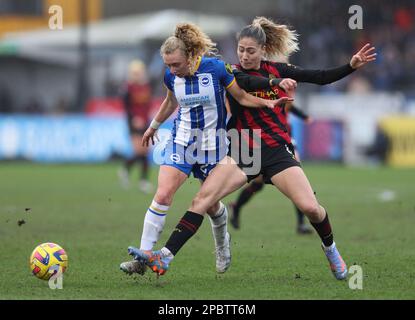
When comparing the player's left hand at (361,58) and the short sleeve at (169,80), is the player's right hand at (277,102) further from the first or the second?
the short sleeve at (169,80)

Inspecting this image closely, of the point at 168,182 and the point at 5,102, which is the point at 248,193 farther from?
the point at 5,102

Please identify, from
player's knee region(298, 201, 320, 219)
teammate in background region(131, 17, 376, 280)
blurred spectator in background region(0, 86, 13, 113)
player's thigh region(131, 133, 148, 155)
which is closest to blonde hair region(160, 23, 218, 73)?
teammate in background region(131, 17, 376, 280)

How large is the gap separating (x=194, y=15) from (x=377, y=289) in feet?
75.5

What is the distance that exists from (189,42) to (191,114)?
0.62m

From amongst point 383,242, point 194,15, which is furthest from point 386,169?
point 383,242

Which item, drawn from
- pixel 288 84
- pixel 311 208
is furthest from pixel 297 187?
pixel 288 84

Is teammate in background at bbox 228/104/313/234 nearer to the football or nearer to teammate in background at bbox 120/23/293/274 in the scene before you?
teammate in background at bbox 120/23/293/274

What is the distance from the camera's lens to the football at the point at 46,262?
7695 mm

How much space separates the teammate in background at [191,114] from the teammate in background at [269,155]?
112mm

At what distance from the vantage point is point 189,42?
26.1 ft

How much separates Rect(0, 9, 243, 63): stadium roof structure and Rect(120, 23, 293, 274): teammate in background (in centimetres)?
2076

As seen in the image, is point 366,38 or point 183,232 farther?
point 366,38

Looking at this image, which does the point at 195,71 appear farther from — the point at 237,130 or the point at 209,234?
the point at 209,234

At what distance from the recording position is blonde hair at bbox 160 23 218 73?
25.9 ft
